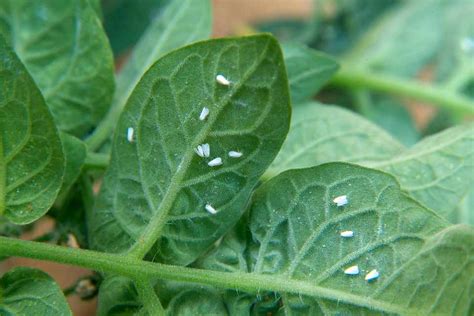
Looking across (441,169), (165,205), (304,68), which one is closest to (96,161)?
(165,205)

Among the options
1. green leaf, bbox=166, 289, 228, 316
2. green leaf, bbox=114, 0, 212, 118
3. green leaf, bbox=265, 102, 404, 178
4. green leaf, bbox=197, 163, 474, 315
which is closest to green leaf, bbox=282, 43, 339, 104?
green leaf, bbox=265, 102, 404, 178

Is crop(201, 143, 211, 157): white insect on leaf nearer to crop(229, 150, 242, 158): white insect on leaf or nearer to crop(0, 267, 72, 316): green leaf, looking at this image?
crop(229, 150, 242, 158): white insect on leaf

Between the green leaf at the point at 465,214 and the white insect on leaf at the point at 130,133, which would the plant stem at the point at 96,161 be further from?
the green leaf at the point at 465,214

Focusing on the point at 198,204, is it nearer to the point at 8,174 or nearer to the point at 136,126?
the point at 136,126

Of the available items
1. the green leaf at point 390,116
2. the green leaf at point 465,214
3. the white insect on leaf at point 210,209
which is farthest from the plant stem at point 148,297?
the green leaf at point 390,116

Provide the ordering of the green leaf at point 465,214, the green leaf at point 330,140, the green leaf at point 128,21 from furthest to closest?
the green leaf at point 128,21
the green leaf at point 465,214
the green leaf at point 330,140

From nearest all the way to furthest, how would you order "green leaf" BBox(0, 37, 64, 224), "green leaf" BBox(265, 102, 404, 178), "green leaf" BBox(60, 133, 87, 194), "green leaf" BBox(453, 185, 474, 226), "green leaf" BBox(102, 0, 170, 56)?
"green leaf" BBox(0, 37, 64, 224)
"green leaf" BBox(60, 133, 87, 194)
"green leaf" BBox(265, 102, 404, 178)
"green leaf" BBox(453, 185, 474, 226)
"green leaf" BBox(102, 0, 170, 56)

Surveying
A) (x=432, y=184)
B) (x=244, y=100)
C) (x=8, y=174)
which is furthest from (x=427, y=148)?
(x=8, y=174)
